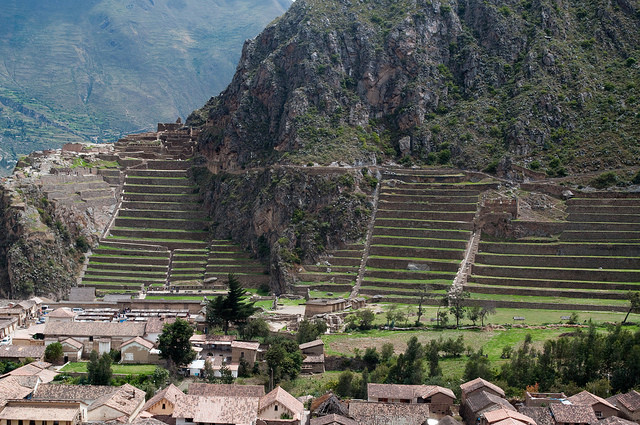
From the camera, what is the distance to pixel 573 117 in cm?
11175

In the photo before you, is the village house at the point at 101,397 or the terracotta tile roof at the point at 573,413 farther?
the village house at the point at 101,397

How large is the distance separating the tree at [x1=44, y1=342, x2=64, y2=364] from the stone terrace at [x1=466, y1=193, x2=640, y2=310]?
38848 mm

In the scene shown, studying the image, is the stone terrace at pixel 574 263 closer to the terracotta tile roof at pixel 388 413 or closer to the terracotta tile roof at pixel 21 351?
the terracotta tile roof at pixel 388 413

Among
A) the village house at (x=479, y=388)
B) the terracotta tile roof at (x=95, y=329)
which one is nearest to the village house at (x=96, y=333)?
the terracotta tile roof at (x=95, y=329)

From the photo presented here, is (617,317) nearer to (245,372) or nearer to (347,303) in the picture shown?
(347,303)

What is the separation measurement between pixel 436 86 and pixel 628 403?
245 ft

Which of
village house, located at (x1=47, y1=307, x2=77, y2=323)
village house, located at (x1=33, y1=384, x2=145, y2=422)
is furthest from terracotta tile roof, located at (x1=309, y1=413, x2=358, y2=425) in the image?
village house, located at (x1=47, y1=307, x2=77, y2=323)

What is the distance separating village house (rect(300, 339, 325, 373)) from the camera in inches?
2714

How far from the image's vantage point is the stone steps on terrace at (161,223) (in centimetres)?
11194

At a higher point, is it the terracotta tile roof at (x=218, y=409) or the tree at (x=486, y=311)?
the tree at (x=486, y=311)

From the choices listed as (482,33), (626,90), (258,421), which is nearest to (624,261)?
(626,90)

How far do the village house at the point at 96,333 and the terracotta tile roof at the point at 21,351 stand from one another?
261cm

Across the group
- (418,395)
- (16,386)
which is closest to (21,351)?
(16,386)

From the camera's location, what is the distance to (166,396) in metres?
57.8
